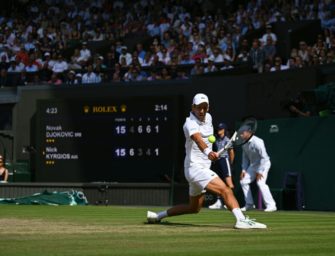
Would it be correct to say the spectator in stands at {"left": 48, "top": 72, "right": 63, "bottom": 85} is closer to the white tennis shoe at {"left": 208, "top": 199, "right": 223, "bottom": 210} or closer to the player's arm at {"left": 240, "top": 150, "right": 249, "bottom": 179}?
the white tennis shoe at {"left": 208, "top": 199, "right": 223, "bottom": 210}

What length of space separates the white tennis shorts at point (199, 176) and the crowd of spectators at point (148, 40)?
11.3m

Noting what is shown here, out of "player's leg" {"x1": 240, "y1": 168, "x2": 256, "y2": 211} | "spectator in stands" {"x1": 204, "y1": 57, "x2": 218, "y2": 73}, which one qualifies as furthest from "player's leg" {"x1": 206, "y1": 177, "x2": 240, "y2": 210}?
"spectator in stands" {"x1": 204, "y1": 57, "x2": 218, "y2": 73}

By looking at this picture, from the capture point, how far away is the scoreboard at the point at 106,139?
24641mm

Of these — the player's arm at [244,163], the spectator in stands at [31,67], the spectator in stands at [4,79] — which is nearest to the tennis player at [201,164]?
the player's arm at [244,163]

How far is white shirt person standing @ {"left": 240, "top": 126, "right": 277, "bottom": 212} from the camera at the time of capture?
66.7ft

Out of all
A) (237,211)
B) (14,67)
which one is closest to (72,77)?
(14,67)

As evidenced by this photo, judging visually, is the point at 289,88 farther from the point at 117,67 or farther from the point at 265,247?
the point at 265,247

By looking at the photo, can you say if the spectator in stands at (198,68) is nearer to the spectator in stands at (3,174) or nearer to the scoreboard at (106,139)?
the scoreboard at (106,139)

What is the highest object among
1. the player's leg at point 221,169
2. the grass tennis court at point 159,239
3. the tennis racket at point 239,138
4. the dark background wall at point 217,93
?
the dark background wall at point 217,93

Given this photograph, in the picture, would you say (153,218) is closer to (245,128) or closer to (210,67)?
Answer: (245,128)

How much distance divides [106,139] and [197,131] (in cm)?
1368

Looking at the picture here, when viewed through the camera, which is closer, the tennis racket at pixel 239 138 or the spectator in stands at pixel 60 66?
the tennis racket at pixel 239 138

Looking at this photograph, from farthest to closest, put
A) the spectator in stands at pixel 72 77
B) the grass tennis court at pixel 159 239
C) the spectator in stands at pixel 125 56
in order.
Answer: the spectator in stands at pixel 125 56 < the spectator in stands at pixel 72 77 < the grass tennis court at pixel 159 239

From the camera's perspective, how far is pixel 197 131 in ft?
39.1
